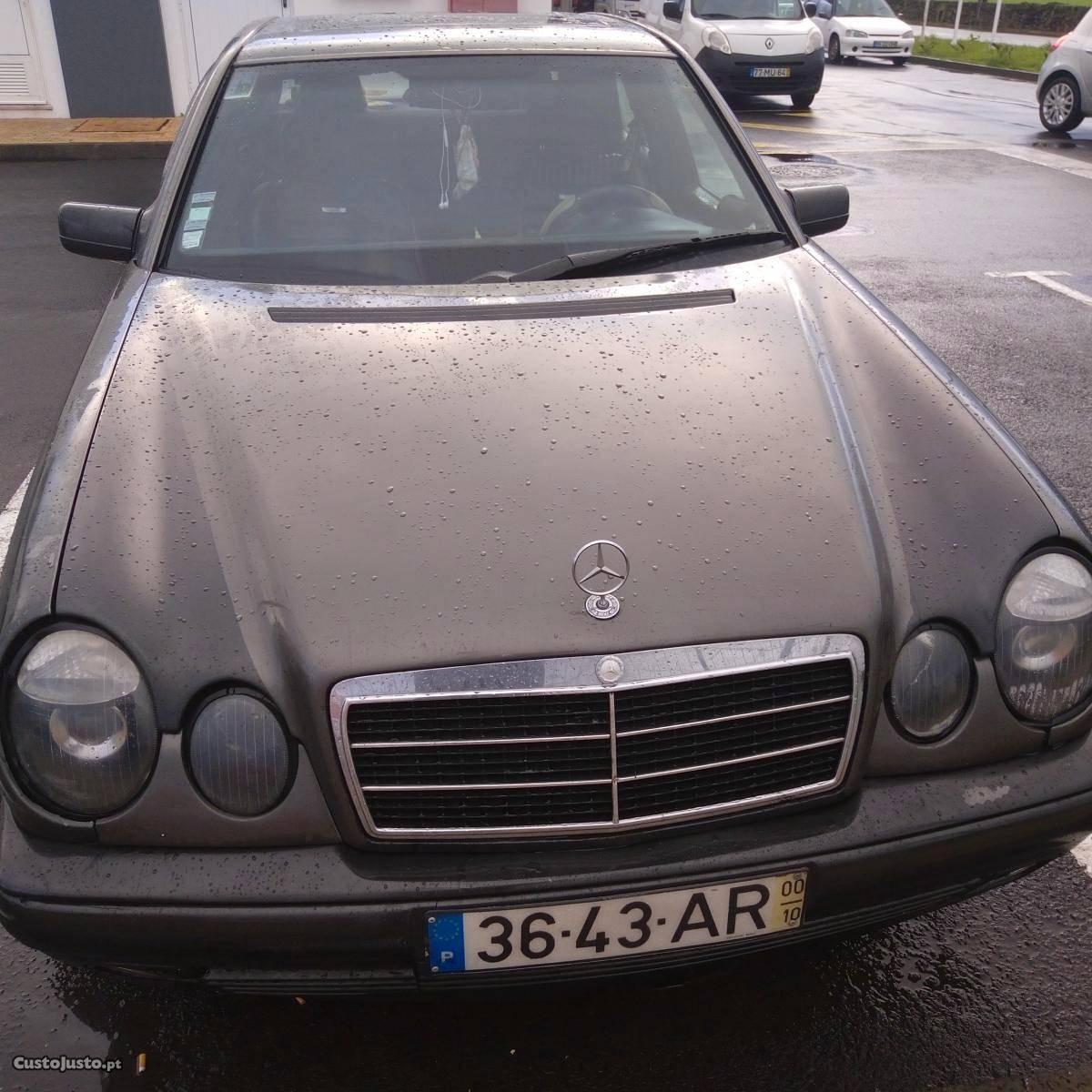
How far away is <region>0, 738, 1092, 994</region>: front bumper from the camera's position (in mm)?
1709

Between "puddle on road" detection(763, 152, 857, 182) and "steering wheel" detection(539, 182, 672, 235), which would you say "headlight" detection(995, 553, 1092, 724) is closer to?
"steering wheel" detection(539, 182, 672, 235)

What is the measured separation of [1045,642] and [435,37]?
7.77 feet

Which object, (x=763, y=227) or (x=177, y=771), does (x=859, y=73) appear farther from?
(x=177, y=771)

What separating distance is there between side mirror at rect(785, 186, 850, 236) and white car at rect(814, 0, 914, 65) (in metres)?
22.5

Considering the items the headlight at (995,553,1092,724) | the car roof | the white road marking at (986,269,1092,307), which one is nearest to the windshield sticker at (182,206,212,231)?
the car roof

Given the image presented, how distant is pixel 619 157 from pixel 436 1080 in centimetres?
229

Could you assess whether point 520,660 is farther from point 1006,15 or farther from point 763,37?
point 1006,15

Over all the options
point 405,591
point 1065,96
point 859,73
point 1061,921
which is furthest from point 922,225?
point 859,73

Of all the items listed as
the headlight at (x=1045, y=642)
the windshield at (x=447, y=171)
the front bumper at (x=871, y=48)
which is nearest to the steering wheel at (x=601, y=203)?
the windshield at (x=447, y=171)

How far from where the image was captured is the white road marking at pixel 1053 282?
279 inches

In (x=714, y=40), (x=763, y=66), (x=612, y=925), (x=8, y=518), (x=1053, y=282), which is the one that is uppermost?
(x=612, y=925)

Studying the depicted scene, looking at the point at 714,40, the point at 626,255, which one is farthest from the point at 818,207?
the point at 714,40

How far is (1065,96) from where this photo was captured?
1351 cm

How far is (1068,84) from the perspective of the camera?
44.0 feet
